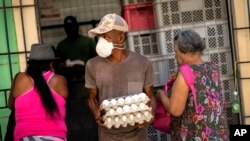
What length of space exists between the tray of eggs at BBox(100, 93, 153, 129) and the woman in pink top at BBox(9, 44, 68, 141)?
401 mm

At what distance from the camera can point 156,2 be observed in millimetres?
4660

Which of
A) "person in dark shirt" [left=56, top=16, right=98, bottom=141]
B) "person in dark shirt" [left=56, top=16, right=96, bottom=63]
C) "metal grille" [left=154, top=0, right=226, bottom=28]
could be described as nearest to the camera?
"metal grille" [left=154, top=0, right=226, bottom=28]

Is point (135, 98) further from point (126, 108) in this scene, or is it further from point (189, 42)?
point (189, 42)

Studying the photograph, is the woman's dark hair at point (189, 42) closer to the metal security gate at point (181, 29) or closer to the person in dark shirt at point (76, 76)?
the metal security gate at point (181, 29)

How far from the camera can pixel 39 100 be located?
135 inches

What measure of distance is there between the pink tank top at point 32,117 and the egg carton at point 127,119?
0.44 m

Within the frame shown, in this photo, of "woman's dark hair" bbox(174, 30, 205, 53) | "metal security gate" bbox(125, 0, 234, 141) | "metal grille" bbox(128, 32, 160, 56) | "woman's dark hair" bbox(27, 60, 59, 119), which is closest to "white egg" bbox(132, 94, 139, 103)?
"woman's dark hair" bbox(174, 30, 205, 53)

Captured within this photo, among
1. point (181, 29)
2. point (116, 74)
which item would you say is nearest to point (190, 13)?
point (181, 29)

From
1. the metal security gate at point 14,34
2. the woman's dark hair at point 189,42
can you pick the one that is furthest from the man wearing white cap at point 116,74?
the metal security gate at point 14,34

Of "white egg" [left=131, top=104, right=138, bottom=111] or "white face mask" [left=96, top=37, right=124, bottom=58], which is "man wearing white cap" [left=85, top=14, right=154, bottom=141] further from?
"white egg" [left=131, top=104, right=138, bottom=111]

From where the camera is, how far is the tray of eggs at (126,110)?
3322mm

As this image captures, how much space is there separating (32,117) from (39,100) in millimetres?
140

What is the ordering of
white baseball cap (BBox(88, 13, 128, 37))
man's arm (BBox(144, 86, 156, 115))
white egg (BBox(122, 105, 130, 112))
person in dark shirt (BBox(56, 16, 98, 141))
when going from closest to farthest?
white egg (BBox(122, 105, 130, 112)) → white baseball cap (BBox(88, 13, 128, 37)) → man's arm (BBox(144, 86, 156, 115)) → person in dark shirt (BBox(56, 16, 98, 141))

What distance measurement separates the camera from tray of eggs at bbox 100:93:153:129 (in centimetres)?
332
